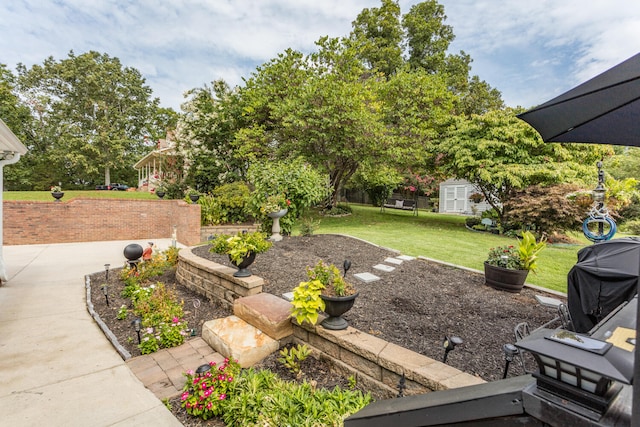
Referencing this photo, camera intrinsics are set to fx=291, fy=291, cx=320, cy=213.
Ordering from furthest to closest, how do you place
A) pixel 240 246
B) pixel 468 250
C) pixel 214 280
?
pixel 468 250, pixel 214 280, pixel 240 246

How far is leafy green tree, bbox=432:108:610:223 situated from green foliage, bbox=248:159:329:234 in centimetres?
601

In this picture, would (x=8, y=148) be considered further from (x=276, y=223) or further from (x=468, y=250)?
(x=468, y=250)

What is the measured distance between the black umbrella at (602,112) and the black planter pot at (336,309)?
2.08 meters

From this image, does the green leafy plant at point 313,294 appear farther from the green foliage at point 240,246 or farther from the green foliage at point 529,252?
the green foliage at point 529,252

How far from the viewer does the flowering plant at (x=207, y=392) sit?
2309 millimetres

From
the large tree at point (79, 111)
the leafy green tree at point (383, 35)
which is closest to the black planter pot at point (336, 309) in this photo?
the leafy green tree at point (383, 35)

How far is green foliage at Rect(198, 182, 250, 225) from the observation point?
9.41 metres

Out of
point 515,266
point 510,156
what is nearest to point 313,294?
point 515,266

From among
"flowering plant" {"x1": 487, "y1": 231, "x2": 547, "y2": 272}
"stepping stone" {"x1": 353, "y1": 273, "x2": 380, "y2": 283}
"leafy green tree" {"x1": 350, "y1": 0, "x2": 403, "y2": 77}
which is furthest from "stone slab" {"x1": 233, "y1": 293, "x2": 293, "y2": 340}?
"leafy green tree" {"x1": 350, "y1": 0, "x2": 403, "y2": 77}

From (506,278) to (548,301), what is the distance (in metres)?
0.54

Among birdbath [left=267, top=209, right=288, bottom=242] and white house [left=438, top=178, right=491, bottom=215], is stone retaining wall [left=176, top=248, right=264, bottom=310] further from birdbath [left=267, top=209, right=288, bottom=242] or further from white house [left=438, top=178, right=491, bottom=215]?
white house [left=438, top=178, right=491, bottom=215]

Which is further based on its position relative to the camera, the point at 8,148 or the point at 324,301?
the point at 8,148

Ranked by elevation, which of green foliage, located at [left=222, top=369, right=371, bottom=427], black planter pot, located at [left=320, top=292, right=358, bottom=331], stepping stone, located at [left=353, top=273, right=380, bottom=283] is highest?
black planter pot, located at [left=320, top=292, right=358, bottom=331]

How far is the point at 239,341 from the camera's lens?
122 inches
